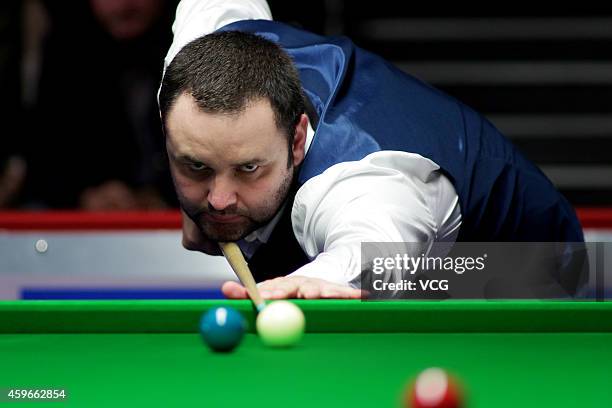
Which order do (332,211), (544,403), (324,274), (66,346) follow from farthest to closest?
1. (332,211)
2. (324,274)
3. (66,346)
4. (544,403)

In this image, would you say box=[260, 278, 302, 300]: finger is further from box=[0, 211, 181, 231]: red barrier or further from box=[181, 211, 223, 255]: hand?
box=[0, 211, 181, 231]: red barrier

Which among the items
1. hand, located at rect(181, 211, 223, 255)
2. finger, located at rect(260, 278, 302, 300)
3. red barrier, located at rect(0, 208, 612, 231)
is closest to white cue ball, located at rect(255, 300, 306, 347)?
finger, located at rect(260, 278, 302, 300)

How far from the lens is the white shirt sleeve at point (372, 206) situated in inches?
111

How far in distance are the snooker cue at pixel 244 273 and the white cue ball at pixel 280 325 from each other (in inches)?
4.0

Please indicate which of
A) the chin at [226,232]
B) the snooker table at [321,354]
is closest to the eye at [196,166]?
the chin at [226,232]

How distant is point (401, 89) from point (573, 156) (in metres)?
3.23

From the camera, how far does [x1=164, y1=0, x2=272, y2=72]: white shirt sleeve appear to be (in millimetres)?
3555

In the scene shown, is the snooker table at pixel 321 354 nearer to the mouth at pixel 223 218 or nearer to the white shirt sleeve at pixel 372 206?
the white shirt sleeve at pixel 372 206

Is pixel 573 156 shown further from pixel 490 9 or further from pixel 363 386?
pixel 363 386

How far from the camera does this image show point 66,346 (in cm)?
202

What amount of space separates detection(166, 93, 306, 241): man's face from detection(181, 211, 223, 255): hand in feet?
0.87

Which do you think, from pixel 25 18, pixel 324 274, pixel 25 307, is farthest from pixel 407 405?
pixel 25 18

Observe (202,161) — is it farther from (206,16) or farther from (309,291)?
(309,291)

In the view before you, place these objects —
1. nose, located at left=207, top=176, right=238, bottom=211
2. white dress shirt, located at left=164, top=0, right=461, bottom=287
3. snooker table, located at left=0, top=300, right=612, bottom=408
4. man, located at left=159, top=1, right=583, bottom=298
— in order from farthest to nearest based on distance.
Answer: nose, located at left=207, top=176, right=238, bottom=211 < man, located at left=159, top=1, right=583, bottom=298 < white dress shirt, located at left=164, top=0, right=461, bottom=287 < snooker table, located at left=0, top=300, right=612, bottom=408
